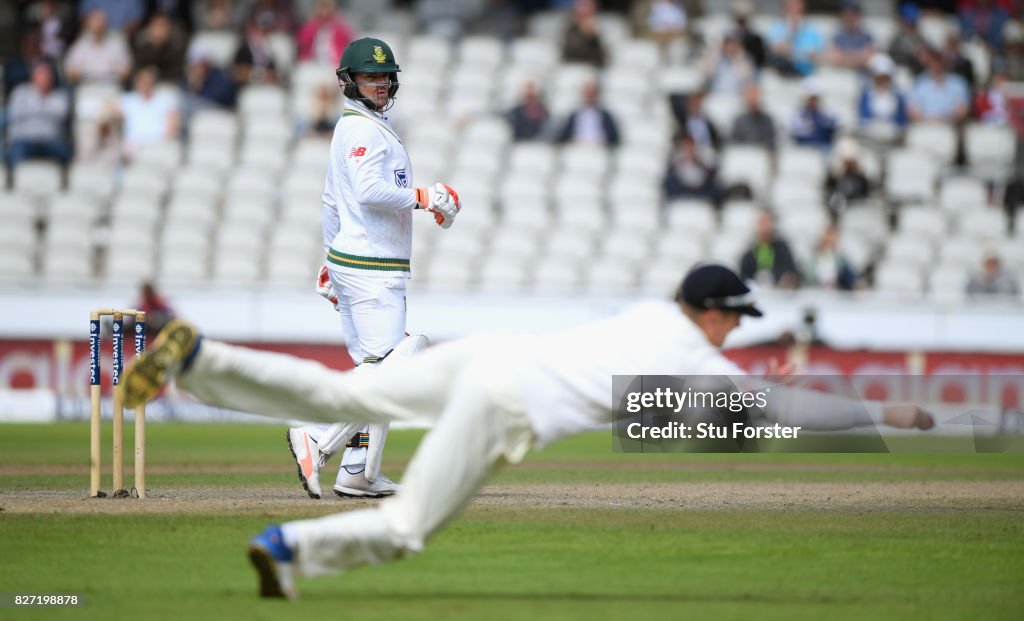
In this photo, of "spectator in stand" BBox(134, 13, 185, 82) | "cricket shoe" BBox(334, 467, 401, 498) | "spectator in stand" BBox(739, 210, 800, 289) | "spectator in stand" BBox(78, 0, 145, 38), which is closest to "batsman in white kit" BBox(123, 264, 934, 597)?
"cricket shoe" BBox(334, 467, 401, 498)

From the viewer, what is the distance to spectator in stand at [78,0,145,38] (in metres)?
21.2

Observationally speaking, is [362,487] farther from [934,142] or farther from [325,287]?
[934,142]

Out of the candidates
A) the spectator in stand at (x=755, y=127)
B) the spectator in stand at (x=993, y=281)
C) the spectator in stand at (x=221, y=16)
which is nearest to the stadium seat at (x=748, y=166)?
the spectator in stand at (x=755, y=127)

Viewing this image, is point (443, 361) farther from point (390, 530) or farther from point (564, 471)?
point (564, 471)

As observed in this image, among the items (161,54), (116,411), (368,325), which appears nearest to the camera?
(116,411)

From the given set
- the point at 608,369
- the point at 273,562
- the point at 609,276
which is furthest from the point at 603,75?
the point at 273,562

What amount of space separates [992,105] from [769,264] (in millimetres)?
5678

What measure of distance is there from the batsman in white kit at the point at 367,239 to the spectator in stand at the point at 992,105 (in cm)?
1416

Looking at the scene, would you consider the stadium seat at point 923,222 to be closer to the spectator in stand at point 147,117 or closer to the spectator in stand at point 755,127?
the spectator in stand at point 755,127

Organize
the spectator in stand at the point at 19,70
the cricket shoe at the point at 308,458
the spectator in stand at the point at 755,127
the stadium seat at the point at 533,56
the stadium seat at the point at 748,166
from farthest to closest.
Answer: the stadium seat at the point at 533,56 → the spectator in stand at the point at 755,127 → the stadium seat at the point at 748,166 → the spectator in stand at the point at 19,70 → the cricket shoe at the point at 308,458

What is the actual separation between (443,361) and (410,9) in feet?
58.6

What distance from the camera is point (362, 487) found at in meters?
8.68

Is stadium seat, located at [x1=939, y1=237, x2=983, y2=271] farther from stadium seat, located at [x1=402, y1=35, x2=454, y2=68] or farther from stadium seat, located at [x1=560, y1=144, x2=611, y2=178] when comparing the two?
stadium seat, located at [x1=402, y1=35, x2=454, y2=68]

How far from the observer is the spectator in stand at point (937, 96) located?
20812 mm
